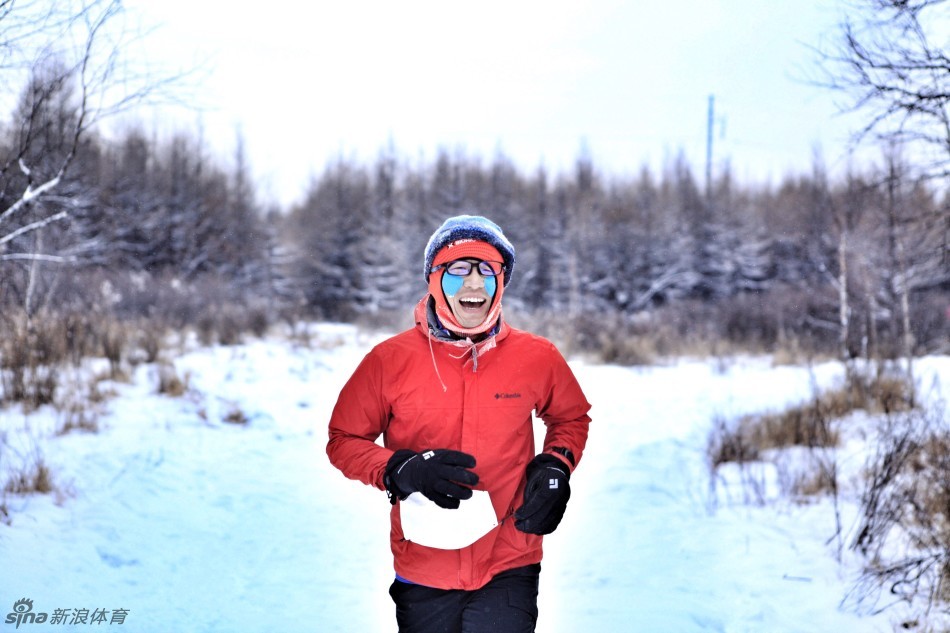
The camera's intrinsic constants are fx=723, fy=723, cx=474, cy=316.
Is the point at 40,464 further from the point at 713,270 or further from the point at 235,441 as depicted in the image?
the point at 713,270

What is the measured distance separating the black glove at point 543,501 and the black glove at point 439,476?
0.17 meters

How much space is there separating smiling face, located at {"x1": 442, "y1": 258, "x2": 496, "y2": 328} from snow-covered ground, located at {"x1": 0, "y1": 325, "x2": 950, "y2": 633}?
218 centimetres

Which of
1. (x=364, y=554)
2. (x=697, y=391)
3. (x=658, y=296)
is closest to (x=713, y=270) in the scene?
(x=658, y=296)

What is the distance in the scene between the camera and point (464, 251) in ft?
7.05

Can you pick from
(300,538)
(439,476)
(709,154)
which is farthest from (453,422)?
(709,154)

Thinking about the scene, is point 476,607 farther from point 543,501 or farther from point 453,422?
point 453,422

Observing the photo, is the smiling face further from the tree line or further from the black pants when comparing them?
the tree line

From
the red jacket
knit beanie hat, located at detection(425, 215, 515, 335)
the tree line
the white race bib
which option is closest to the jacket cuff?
the red jacket

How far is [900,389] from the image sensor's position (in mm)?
7930

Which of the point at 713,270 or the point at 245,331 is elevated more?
the point at 713,270

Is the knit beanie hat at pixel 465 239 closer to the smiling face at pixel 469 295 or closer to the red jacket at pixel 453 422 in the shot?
the smiling face at pixel 469 295

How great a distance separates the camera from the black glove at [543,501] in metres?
1.91

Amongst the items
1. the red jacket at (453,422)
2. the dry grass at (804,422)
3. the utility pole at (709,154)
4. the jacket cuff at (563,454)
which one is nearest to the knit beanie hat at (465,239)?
the red jacket at (453,422)

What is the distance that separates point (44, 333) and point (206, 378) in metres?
1.83
